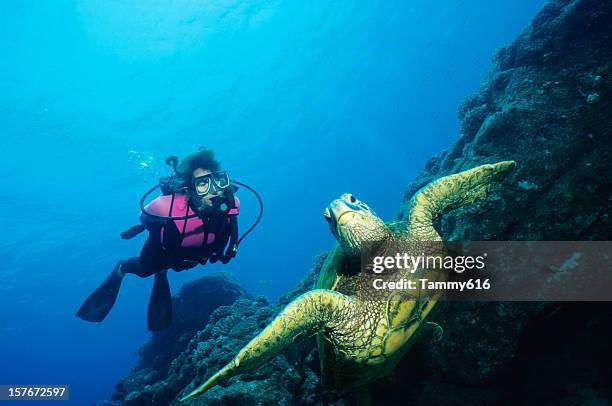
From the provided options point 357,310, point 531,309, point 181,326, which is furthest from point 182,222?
point 181,326

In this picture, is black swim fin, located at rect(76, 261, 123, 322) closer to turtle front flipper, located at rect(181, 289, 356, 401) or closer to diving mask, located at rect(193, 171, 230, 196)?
diving mask, located at rect(193, 171, 230, 196)

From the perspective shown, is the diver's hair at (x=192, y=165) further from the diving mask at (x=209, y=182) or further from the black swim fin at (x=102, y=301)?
the black swim fin at (x=102, y=301)

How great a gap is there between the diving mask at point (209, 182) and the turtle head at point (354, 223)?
3580 millimetres

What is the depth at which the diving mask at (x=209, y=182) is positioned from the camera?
5359mm

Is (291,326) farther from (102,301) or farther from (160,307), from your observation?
(102,301)

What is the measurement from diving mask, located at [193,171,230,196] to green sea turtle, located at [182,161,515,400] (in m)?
3.38

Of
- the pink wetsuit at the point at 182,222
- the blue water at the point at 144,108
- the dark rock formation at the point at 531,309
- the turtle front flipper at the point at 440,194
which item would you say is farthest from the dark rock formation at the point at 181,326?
the turtle front flipper at the point at 440,194

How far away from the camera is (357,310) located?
203 centimetres

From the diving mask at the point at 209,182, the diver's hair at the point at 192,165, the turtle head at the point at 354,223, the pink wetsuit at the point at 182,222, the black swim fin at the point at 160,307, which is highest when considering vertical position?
the diver's hair at the point at 192,165

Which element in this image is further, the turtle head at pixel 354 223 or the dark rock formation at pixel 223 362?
the dark rock formation at pixel 223 362

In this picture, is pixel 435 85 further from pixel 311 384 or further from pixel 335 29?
pixel 311 384

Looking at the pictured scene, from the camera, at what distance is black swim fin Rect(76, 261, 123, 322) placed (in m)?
6.11

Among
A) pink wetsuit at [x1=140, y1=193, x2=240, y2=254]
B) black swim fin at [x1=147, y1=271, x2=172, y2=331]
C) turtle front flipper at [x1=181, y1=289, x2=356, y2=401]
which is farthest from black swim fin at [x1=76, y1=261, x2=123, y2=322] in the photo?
turtle front flipper at [x1=181, y1=289, x2=356, y2=401]

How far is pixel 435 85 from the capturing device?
6912 centimetres
